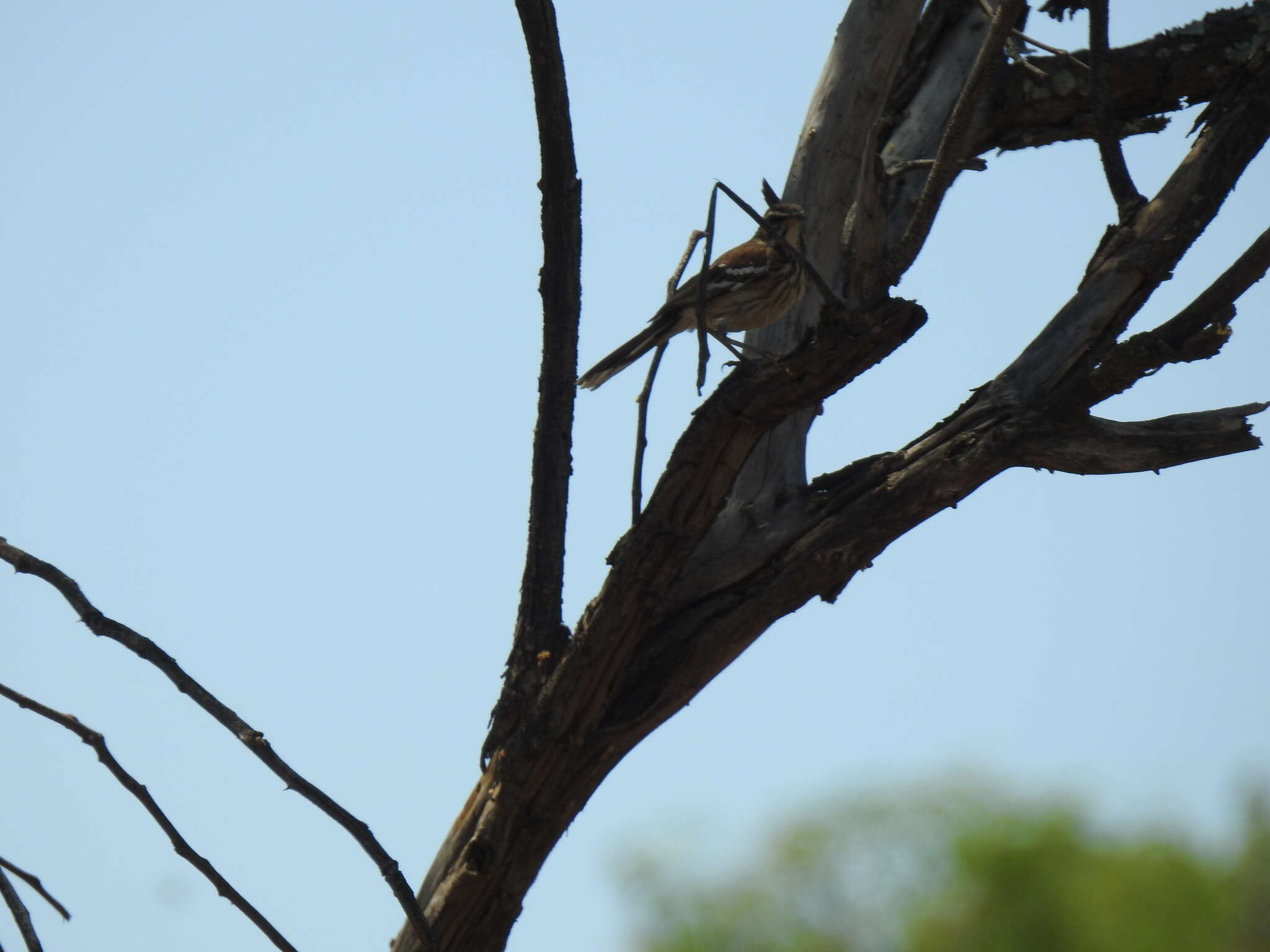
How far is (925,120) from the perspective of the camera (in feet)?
19.8

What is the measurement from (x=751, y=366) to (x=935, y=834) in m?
17.4

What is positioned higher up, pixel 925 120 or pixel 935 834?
pixel 935 834

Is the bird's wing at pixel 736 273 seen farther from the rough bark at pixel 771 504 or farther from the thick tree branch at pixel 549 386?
the thick tree branch at pixel 549 386

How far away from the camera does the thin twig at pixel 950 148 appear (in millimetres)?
3719

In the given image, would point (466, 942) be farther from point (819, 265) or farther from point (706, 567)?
point (819, 265)

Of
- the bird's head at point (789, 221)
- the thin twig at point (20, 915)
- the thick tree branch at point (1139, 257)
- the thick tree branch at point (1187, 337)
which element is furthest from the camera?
the bird's head at point (789, 221)

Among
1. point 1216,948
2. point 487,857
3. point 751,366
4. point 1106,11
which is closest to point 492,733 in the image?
point 487,857

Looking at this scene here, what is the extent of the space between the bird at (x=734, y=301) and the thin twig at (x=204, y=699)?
10.6ft

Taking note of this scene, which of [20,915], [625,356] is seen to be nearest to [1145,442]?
[625,356]

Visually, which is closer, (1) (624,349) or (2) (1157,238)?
(2) (1157,238)

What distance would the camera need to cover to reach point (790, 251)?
11.8ft

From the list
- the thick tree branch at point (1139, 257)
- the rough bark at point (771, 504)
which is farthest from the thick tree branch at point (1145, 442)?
the thick tree branch at point (1139, 257)

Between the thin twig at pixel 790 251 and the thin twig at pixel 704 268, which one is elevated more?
the thin twig at pixel 704 268

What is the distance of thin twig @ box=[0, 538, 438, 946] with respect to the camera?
9.17ft
